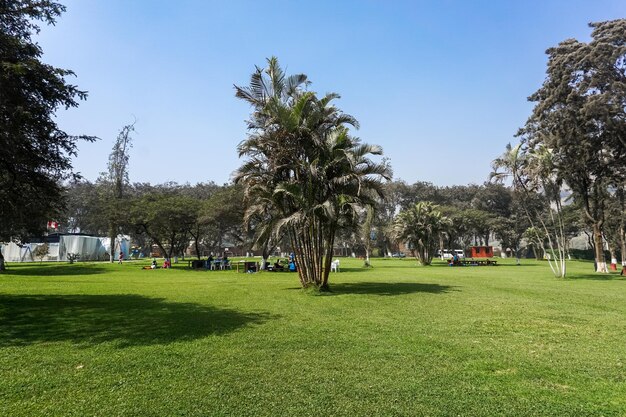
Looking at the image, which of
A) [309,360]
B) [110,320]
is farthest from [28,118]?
[309,360]

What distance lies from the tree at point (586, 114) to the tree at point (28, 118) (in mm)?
23058

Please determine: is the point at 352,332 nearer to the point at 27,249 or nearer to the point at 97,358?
the point at 97,358

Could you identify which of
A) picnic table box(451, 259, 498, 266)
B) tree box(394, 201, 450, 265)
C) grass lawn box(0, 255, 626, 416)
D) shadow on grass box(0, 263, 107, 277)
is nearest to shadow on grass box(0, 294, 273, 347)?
grass lawn box(0, 255, 626, 416)

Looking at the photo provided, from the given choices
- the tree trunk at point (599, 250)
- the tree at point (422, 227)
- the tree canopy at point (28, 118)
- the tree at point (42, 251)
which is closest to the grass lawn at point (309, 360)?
the tree canopy at point (28, 118)

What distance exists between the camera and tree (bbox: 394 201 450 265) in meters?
43.3

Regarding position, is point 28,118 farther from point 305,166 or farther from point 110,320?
point 305,166

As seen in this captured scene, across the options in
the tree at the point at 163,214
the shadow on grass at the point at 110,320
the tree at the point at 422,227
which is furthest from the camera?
the tree at the point at 422,227

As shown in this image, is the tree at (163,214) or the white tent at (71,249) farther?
the white tent at (71,249)

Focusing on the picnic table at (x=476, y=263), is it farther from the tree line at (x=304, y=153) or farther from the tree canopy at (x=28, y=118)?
the tree canopy at (x=28, y=118)

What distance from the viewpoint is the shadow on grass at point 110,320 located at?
757 centimetres

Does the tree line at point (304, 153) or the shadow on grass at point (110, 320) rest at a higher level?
the tree line at point (304, 153)

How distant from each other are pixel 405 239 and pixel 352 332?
125 ft

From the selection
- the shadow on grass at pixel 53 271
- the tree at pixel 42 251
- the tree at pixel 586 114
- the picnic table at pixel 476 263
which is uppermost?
the tree at pixel 586 114

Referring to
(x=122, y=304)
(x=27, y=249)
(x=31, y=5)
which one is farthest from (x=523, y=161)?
Result: (x=27, y=249)
